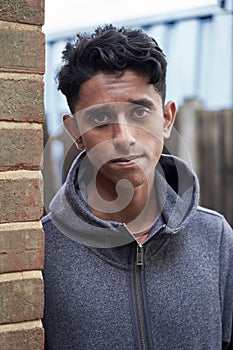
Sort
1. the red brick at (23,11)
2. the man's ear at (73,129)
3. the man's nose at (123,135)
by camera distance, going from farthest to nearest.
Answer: the man's ear at (73,129), the man's nose at (123,135), the red brick at (23,11)

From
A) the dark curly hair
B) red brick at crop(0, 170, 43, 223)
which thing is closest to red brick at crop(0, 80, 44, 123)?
red brick at crop(0, 170, 43, 223)

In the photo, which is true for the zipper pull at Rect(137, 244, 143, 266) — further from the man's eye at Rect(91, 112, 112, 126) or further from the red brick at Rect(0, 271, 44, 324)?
the red brick at Rect(0, 271, 44, 324)

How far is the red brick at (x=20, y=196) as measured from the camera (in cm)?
125

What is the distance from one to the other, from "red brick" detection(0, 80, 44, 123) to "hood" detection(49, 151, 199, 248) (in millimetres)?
630

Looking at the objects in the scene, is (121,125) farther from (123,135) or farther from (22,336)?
(22,336)

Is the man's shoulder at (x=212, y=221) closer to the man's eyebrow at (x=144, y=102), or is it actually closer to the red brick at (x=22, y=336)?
the man's eyebrow at (x=144, y=102)

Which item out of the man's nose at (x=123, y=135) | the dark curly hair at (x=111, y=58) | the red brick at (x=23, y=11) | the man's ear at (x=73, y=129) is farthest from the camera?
the man's ear at (x=73, y=129)

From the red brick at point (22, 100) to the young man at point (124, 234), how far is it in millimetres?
488

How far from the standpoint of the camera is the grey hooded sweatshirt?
69.7 inches

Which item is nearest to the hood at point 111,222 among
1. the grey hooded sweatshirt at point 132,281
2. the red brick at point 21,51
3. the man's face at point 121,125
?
the grey hooded sweatshirt at point 132,281

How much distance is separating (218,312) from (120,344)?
0.33 meters

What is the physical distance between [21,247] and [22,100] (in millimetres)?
300

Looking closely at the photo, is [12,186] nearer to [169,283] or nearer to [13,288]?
[13,288]

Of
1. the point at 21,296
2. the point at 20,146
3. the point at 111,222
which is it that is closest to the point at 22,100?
the point at 20,146
